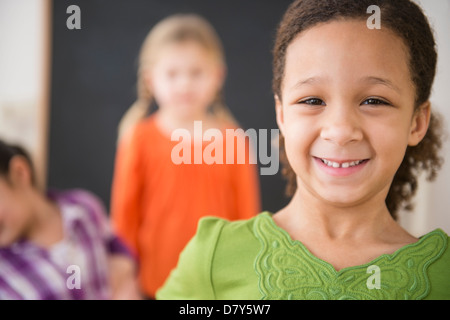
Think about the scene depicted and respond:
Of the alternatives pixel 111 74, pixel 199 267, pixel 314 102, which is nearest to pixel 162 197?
pixel 111 74

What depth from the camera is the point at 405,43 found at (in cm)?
75

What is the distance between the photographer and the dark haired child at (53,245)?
1135 millimetres

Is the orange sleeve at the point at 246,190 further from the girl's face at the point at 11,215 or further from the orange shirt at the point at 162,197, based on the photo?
the girl's face at the point at 11,215

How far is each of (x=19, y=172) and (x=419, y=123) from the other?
3.07 feet

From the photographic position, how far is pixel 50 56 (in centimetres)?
127

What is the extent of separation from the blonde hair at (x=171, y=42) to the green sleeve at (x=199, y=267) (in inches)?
18.4

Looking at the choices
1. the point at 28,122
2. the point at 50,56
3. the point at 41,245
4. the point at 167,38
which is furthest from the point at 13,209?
the point at 167,38

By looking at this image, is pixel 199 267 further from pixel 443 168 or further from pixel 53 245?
pixel 53 245

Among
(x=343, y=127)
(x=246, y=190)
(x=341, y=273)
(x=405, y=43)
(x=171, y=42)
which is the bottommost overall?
(x=341, y=273)

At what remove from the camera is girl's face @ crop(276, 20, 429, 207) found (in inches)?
28.8

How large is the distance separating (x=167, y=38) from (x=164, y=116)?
206 mm

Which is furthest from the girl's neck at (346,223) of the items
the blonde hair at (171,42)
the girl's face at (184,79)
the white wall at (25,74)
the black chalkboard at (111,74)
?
the white wall at (25,74)

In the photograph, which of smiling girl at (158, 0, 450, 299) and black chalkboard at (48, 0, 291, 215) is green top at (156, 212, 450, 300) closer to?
smiling girl at (158, 0, 450, 299)
